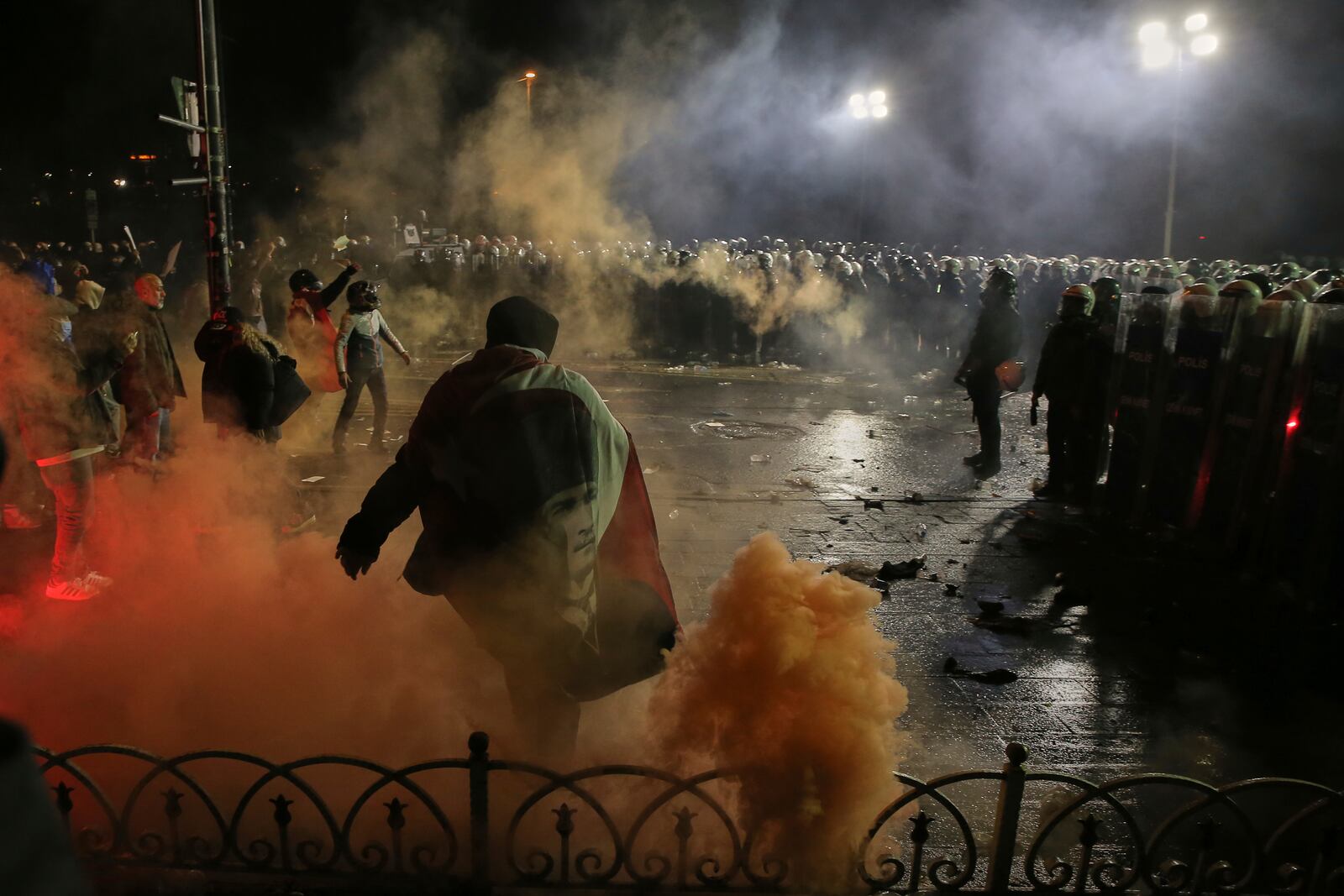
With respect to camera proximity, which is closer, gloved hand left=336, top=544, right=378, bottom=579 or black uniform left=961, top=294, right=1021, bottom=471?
gloved hand left=336, top=544, right=378, bottom=579

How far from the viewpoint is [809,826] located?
9.88ft

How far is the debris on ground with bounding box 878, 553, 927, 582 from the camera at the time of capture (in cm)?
685

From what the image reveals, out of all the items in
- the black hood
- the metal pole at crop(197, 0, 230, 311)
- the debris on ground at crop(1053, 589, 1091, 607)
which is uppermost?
the metal pole at crop(197, 0, 230, 311)

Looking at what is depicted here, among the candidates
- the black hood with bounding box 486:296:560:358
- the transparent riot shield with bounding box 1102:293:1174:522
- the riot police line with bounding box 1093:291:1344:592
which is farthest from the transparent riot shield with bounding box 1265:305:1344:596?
the black hood with bounding box 486:296:560:358

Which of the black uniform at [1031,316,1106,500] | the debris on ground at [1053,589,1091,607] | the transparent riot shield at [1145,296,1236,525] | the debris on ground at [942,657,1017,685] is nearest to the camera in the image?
the debris on ground at [942,657,1017,685]

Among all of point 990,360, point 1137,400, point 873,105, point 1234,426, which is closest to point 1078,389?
point 1137,400

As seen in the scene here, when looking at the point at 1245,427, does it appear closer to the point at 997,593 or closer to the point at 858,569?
the point at 997,593

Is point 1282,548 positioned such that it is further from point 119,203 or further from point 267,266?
point 119,203

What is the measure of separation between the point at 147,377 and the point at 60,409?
192 cm

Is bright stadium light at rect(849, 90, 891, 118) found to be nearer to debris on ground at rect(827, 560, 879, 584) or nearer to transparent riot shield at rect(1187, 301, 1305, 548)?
transparent riot shield at rect(1187, 301, 1305, 548)

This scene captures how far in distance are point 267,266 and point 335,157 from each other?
892cm

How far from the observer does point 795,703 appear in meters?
3.09

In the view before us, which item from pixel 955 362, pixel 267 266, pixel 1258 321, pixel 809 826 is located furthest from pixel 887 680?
pixel 955 362

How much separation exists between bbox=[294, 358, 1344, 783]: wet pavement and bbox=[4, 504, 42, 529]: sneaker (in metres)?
2.02
